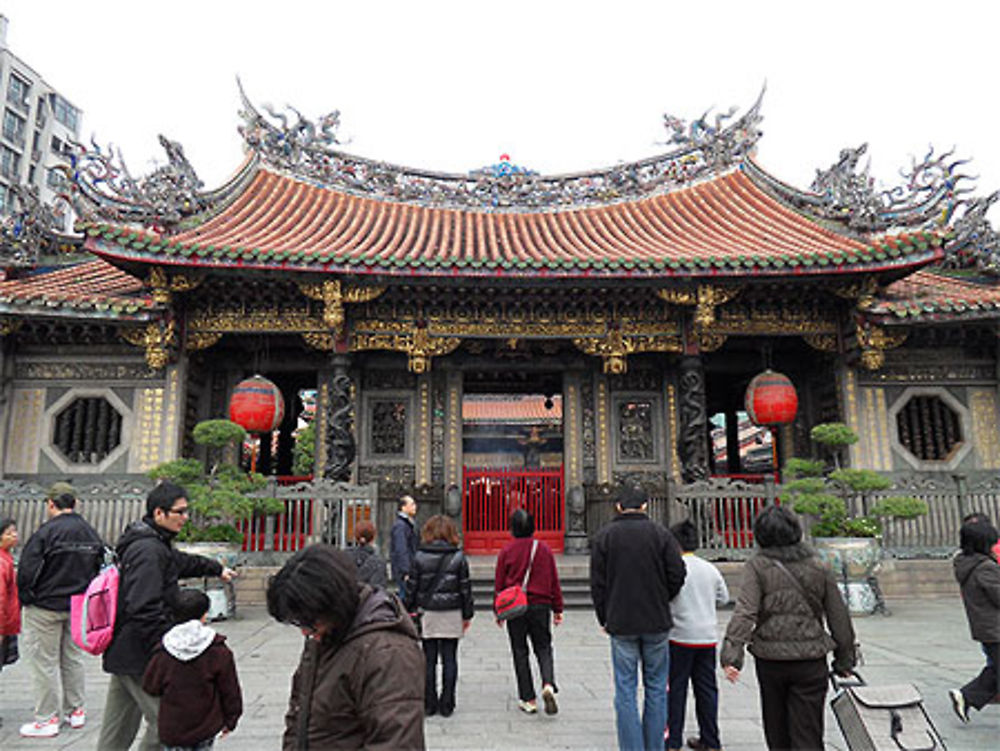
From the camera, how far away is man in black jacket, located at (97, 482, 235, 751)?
2898 millimetres

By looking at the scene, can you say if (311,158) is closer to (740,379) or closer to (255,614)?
(255,614)

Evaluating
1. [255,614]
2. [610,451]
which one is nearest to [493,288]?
[610,451]

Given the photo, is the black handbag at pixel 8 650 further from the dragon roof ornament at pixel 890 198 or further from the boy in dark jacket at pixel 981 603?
the dragon roof ornament at pixel 890 198

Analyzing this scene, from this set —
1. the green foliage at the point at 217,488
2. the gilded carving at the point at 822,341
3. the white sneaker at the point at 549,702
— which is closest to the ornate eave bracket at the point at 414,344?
the green foliage at the point at 217,488

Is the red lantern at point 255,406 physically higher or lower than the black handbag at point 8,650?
higher

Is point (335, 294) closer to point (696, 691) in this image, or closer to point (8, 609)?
point (8, 609)

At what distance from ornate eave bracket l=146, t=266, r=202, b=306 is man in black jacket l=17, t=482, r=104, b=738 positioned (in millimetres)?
5495

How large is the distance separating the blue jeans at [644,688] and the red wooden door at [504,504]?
713 centimetres

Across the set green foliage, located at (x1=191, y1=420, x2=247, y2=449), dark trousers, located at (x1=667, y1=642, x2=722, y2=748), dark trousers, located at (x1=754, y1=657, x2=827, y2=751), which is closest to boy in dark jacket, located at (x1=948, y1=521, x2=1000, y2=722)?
dark trousers, located at (x1=667, y1=642, x2=722, y2=748)

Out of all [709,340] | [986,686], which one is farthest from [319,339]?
[986,686]

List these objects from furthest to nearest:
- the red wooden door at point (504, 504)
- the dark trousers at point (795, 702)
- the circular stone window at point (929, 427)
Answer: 1. the red wooden door at point (504, 504)
2. the circular stone window at point (929, 427)
3. the dark trousers at point (795, 702)

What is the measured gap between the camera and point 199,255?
8555mm

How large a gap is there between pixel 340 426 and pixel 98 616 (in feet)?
21.6

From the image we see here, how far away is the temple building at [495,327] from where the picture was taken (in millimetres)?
9070
